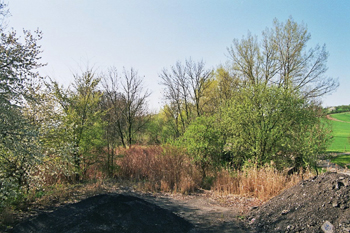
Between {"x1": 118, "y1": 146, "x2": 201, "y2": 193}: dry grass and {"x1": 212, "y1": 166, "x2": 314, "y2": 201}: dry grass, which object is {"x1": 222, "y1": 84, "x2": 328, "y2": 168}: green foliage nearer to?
{"x1": 212, "y1": 166, "x2": 314, "y2": 201}: dry grass

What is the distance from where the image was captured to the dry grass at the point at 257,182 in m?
6.89

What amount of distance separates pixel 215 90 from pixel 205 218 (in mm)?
16518

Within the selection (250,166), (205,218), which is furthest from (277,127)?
(205,218)

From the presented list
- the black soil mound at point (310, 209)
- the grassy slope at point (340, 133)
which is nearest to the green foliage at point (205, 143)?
the black soil mound at point (310, 209)

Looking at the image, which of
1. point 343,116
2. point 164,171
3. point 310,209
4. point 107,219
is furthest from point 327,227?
point 343,116

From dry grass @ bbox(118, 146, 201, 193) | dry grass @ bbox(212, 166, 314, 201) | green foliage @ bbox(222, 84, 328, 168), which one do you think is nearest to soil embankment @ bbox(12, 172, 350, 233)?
dry grass @ bbox(212, 166, 314, 201)

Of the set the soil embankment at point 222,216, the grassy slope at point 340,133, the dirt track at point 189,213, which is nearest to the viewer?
the soil embankment at point 222,216

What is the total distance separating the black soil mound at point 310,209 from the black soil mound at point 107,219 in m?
1.80

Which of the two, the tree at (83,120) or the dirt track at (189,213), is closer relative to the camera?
the dirt track at (189,213)

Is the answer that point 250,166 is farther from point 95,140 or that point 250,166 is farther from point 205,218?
point 95,140

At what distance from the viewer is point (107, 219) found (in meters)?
4.90

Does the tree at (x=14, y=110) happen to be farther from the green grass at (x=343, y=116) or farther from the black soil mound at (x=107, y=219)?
the green grass at (x=343, y=116)

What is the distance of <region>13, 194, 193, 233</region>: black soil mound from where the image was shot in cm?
463

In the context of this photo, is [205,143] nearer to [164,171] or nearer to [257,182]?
[164,171]
